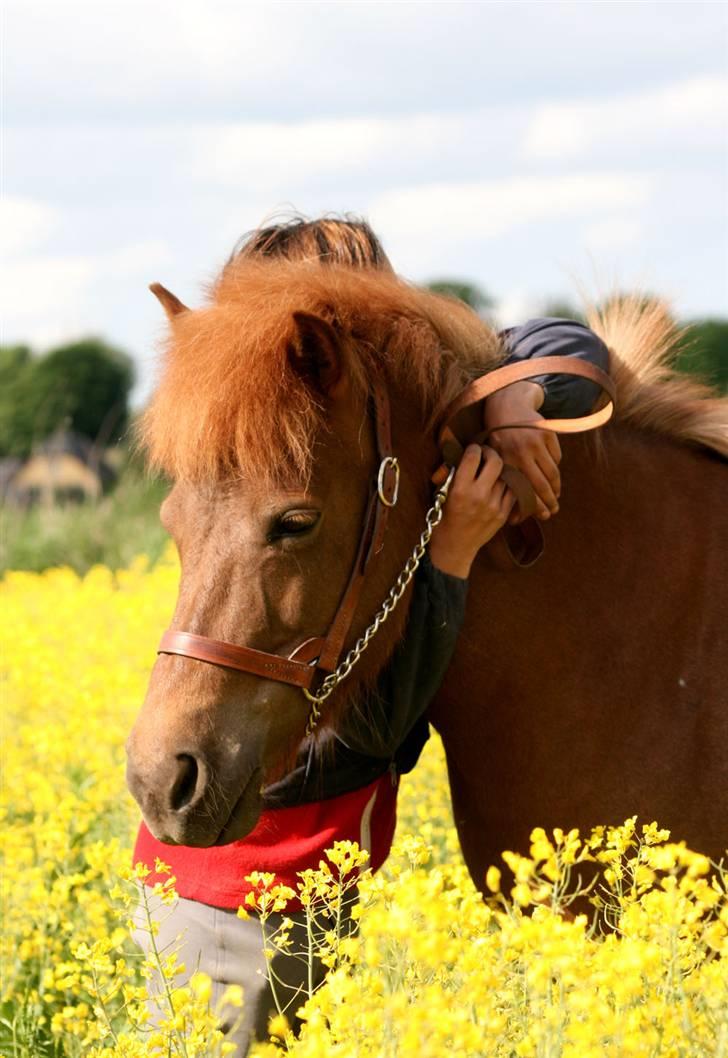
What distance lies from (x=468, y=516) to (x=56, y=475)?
13850 mm

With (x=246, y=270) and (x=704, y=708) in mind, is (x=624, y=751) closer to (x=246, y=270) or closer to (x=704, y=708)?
(x=704, y=708)

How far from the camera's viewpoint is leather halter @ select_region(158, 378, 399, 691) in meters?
2.32

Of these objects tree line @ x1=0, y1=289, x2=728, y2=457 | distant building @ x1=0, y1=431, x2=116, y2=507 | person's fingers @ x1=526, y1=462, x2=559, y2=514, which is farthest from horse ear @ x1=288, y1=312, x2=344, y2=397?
tree line @ x1=0, y1=289, x2=728, y2=457

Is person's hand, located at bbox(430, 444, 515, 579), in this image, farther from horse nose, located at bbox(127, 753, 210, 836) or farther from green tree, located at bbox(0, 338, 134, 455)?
green tree, located at bbox(0, 338, 134, 455)

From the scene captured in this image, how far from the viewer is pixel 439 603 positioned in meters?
2.58

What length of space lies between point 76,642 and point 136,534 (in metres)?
6.10

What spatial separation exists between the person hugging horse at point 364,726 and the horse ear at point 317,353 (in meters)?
0.37

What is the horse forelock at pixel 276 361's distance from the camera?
240 cm

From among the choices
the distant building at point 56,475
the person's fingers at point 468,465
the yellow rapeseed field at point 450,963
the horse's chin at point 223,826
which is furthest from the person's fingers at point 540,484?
the distant building at point 56,475

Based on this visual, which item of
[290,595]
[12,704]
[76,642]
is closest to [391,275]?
[290,595]

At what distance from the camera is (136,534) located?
13.1 metres

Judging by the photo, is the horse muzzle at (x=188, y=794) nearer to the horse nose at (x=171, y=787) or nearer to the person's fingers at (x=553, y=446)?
the horse nose at (x=171, y=787)

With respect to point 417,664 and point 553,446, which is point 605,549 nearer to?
point 553,446

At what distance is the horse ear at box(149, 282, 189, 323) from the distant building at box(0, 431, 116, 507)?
10.5 metres
